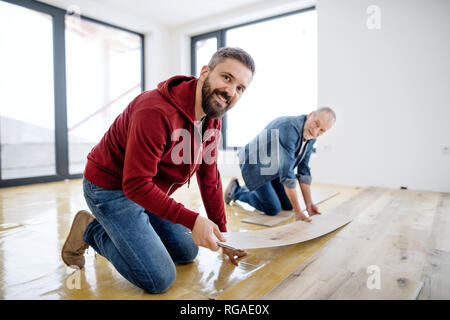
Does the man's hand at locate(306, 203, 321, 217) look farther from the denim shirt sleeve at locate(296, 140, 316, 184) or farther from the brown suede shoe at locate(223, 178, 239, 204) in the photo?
the brown suede shoe at locate(223, 178, 239, 204)

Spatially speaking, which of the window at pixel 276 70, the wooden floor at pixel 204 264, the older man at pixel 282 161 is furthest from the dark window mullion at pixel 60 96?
the older man at pixel 282 161

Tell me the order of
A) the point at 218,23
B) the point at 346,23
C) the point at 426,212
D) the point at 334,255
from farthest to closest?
1. the point at 218,23
2. the point at 346,23
3. the point at 426,212
4. the point at 334,255

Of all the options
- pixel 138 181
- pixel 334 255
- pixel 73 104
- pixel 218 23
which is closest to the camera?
pixel 138 181

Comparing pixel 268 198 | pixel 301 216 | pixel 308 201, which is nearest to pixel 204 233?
pixel 301 216

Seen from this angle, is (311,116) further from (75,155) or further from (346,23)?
(75,155)

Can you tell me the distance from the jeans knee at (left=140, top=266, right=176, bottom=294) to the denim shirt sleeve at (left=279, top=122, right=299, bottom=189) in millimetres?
1026

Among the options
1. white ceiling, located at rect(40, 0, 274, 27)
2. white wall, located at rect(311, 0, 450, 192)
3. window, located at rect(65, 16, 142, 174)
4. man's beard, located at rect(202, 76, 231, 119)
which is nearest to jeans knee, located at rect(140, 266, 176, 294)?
man's beard, located at rect(202, 76, 231, 119)

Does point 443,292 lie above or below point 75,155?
below

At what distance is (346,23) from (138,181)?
3746 millimetres

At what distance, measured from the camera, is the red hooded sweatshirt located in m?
1.04

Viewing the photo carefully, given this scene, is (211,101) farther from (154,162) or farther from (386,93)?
(386,93)

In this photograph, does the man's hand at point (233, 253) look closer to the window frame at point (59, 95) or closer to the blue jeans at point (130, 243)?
the blue jeans at point (130, 243)

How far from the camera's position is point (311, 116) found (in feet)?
6.76
